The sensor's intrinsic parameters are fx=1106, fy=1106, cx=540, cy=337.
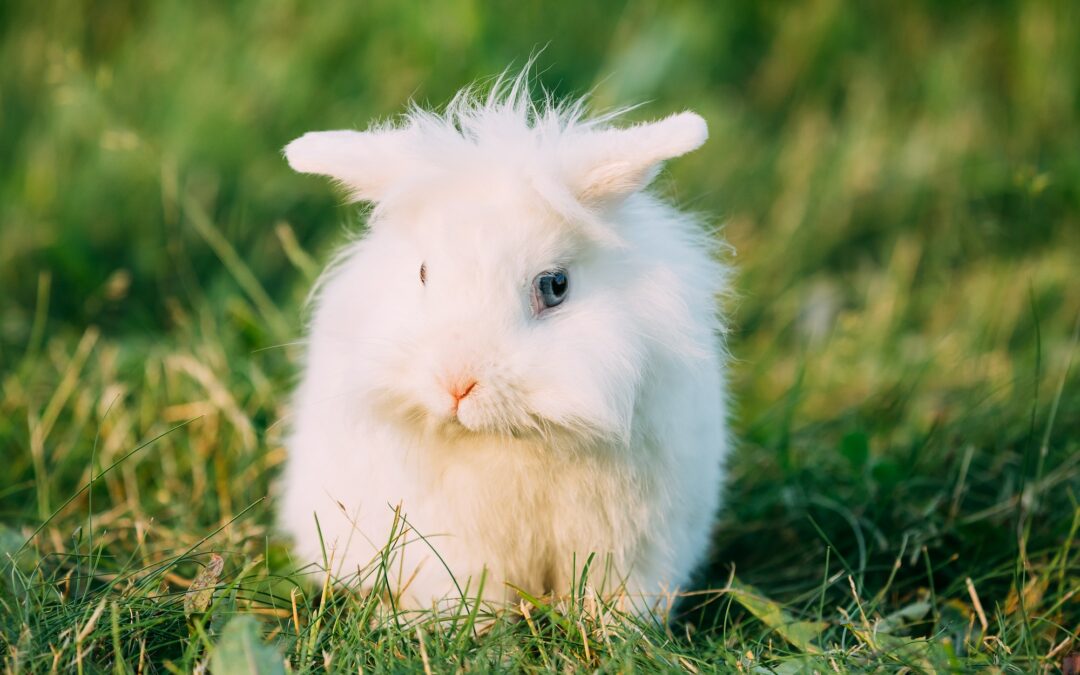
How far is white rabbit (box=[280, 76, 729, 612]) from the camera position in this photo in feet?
7.10

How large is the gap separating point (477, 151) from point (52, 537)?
1.53 meters

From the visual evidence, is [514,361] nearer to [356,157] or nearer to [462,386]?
[462,386]

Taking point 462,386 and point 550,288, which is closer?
point 462,386

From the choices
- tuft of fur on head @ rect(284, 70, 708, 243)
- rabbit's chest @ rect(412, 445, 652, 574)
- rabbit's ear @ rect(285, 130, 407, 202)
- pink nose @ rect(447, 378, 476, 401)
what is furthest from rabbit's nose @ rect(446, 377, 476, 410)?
rabbit's ear @ rect(285, 130, 407, 202)

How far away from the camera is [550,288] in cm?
231

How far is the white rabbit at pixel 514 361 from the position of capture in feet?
7.10

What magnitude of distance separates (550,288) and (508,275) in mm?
122

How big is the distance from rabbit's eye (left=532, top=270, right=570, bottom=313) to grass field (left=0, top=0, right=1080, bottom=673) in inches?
24.3

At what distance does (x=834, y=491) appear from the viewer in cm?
327

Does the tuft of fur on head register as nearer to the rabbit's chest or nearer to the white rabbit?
the white rabbit

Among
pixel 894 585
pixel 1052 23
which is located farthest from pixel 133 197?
pixel 1052 23

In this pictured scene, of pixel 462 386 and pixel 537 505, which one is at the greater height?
pixel 462 386

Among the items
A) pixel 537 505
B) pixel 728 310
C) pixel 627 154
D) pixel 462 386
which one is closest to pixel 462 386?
pixel 462 386

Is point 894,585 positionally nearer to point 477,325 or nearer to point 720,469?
point 720,469
